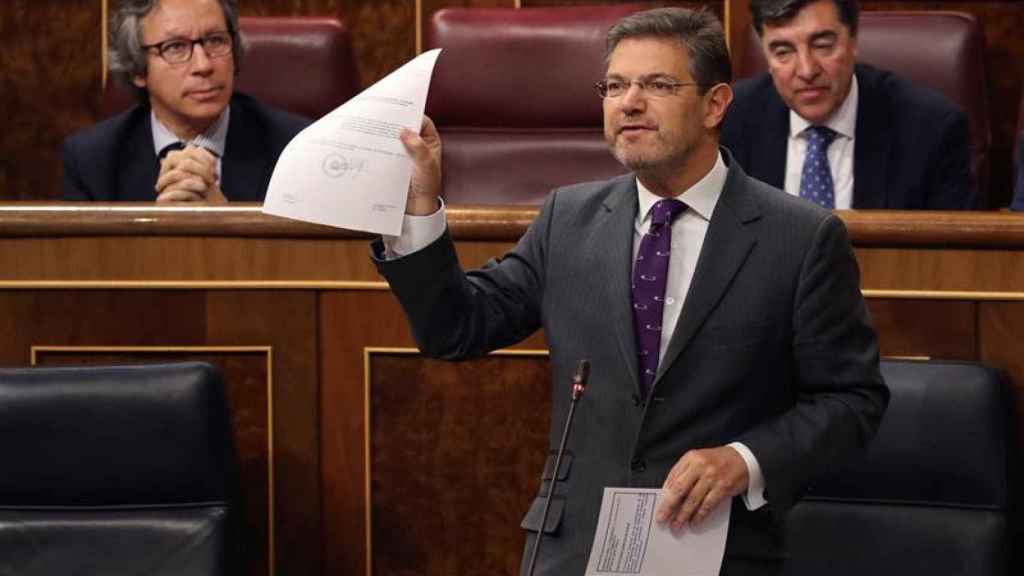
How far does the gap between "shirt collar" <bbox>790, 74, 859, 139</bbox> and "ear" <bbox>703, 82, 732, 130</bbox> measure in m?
0.86

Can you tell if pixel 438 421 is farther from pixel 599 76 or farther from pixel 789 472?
pixel 599 76

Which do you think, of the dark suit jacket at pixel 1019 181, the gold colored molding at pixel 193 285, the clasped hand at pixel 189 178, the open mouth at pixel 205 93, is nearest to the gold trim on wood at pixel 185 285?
the gold colored molding at pixel 193 285

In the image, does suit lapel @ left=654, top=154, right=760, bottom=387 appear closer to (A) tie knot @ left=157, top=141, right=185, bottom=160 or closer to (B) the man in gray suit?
(B) the man in gray suit

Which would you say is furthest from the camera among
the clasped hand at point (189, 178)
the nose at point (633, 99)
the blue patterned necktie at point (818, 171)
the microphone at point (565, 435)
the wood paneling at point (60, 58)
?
the wood paneling at point (60, 58)

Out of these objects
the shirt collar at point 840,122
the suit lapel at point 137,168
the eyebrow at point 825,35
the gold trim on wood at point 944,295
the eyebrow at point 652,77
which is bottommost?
the gold trim on wood at point 944,295

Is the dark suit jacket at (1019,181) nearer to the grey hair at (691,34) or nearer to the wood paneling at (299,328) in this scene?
the wood paneling at (299,328)

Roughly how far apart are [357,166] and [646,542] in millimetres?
360

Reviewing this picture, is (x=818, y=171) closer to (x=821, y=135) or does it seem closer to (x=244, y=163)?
(x=821, y=135)

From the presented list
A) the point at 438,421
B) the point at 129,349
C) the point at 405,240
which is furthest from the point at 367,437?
the point at 405,240

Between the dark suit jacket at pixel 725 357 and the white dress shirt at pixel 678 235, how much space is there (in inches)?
0.5

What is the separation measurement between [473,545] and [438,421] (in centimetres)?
14

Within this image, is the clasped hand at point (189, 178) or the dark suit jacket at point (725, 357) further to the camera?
the clasped hand at point (189, 178)

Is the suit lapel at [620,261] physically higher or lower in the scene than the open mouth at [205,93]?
lower

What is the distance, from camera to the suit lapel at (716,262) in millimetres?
1309
